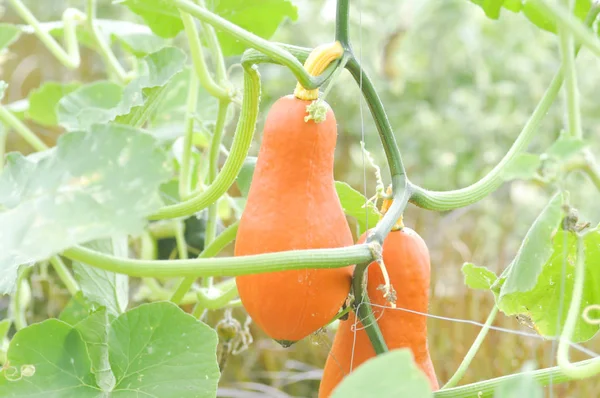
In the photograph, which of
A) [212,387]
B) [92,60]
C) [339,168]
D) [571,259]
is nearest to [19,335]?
[212,387]

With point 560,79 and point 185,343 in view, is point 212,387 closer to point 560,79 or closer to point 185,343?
point 185,343

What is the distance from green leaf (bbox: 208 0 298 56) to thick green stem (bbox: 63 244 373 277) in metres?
0.35

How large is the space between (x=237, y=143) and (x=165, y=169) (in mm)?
155

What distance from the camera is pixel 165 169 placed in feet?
1.33

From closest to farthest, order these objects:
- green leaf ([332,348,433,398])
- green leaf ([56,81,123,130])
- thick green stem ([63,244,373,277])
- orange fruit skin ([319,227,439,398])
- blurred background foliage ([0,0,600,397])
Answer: green leaf ([332,348,433,398]) → thick green stem ([63,244,373,277]) → orange fruit skin ([319,227,439,398]) → green leaf ([56,81,123,130]) → blurred background foliage ([0,0,600,397])

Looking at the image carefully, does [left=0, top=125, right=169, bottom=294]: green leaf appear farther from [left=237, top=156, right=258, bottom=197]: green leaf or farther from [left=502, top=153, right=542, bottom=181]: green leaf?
[left=237, top=156, right=258, bottom=197]: green leaf

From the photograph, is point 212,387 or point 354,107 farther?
point 354,107

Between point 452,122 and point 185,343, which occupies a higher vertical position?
point 452,122

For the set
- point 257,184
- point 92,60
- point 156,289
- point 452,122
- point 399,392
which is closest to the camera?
point 399,392

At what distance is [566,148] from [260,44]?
0.63 ft

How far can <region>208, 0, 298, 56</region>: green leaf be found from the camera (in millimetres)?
775

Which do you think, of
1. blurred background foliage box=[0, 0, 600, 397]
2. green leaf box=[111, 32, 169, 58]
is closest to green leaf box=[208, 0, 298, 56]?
green leaf box=[111, 32, 169, 58]

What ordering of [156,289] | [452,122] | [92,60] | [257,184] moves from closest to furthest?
[257,184] → [156,289] → [452,122] → [92,60]

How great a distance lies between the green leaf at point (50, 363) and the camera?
57 centimetres
